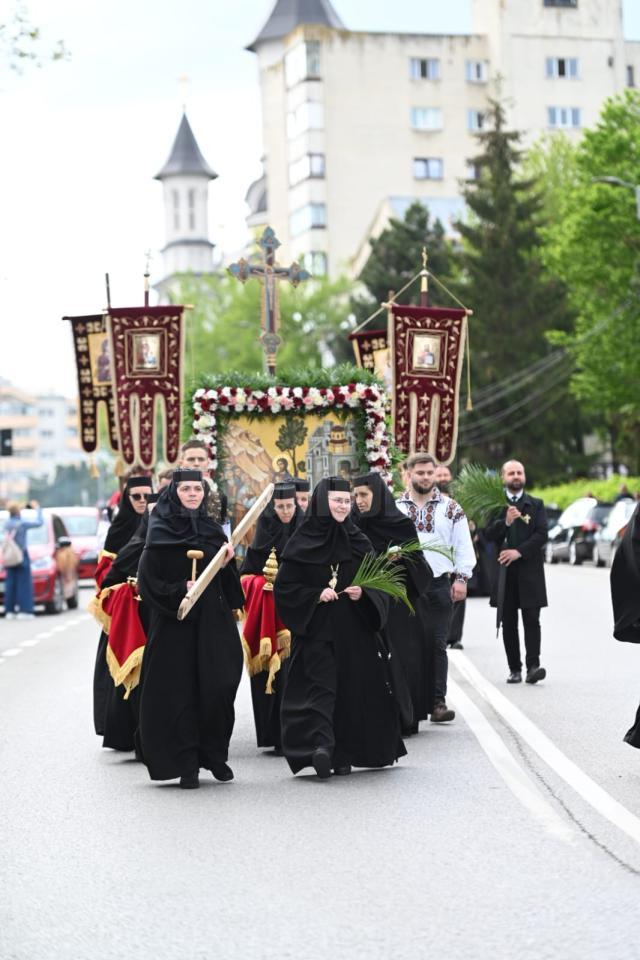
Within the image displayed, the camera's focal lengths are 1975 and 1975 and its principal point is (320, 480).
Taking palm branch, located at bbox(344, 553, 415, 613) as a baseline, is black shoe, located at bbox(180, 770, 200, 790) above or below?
below

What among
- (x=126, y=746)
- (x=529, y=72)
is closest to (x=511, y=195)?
(x=529, y=72)

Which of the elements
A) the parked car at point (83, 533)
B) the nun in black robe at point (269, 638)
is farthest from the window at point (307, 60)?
the nun in black robe at point (269, 638)

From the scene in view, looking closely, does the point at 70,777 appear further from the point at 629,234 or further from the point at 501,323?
the point at 501,323

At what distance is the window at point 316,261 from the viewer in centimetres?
10106

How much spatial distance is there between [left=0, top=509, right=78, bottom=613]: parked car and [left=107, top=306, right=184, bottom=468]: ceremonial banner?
12.9ft

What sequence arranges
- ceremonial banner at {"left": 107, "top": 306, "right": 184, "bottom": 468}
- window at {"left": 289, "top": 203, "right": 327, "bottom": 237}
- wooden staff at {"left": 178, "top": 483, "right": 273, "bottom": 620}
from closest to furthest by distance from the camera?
wooden staff at {"left": 178, "top": 483, "right": 273, "bottom": 620}
ceremonial banner at {"left": 107, "top": 306, "right": 184, "bottom": 468}
window at {"left": 289, "top": 203, "right": 327, "bottom": 237}

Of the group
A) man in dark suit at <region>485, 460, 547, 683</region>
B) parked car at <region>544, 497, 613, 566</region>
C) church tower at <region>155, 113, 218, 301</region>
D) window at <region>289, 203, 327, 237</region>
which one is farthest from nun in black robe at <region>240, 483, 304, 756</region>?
church tower at <region>155, 113, 218, 301</region>

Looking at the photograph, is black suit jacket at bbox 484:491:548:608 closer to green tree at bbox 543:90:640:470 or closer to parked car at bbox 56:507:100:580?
parked car at bbox 56:507:100:580

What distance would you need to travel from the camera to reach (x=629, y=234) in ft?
173

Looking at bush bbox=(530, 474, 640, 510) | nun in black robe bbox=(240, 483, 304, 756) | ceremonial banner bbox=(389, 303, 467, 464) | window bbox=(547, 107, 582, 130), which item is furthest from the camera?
window bbox=(547, 107, 582, 130)

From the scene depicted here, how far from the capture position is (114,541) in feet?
41.9

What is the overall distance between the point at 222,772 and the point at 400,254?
72436 millimetres

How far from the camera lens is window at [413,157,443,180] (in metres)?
108

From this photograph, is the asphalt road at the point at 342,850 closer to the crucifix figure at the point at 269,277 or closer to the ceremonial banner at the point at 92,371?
the crucifix figure at the point at 269,277
